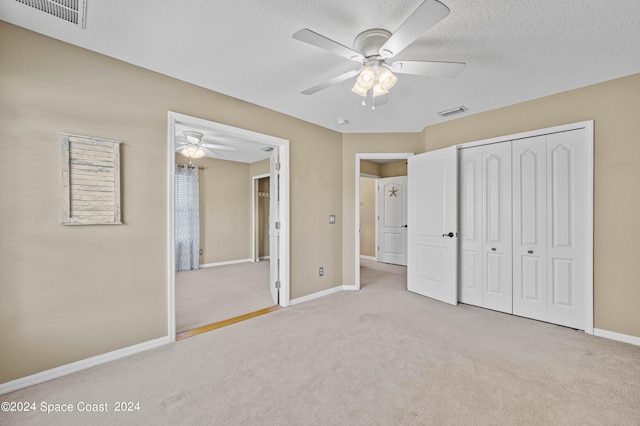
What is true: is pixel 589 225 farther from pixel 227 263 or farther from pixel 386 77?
pixel 227 263

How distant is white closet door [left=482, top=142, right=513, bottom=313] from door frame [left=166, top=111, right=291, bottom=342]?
8.64ft

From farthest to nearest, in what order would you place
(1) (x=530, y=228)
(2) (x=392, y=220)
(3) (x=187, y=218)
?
(2) (x=392, y=220) < (3) (x=187, y=218) < (1) (x=530, y=228)

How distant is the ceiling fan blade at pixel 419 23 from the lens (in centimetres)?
135

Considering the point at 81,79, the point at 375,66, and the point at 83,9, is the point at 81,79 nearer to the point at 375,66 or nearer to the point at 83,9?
the point at 83,9

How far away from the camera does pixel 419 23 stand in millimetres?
1484

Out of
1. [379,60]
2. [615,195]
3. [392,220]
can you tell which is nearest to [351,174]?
[379,60]

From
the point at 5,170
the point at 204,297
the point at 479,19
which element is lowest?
the point at 204,297

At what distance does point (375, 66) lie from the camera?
204cm

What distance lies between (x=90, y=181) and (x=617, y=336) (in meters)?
5.09

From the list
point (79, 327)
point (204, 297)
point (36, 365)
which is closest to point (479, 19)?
point (79, 327)

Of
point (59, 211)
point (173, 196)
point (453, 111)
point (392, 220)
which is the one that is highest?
point (453, 111)

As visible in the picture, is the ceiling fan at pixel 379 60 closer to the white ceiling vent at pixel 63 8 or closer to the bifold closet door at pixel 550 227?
the white ceiling vent at pixel 63 8

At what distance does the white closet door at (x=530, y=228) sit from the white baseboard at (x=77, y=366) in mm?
4000

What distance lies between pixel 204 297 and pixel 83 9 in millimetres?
3402
